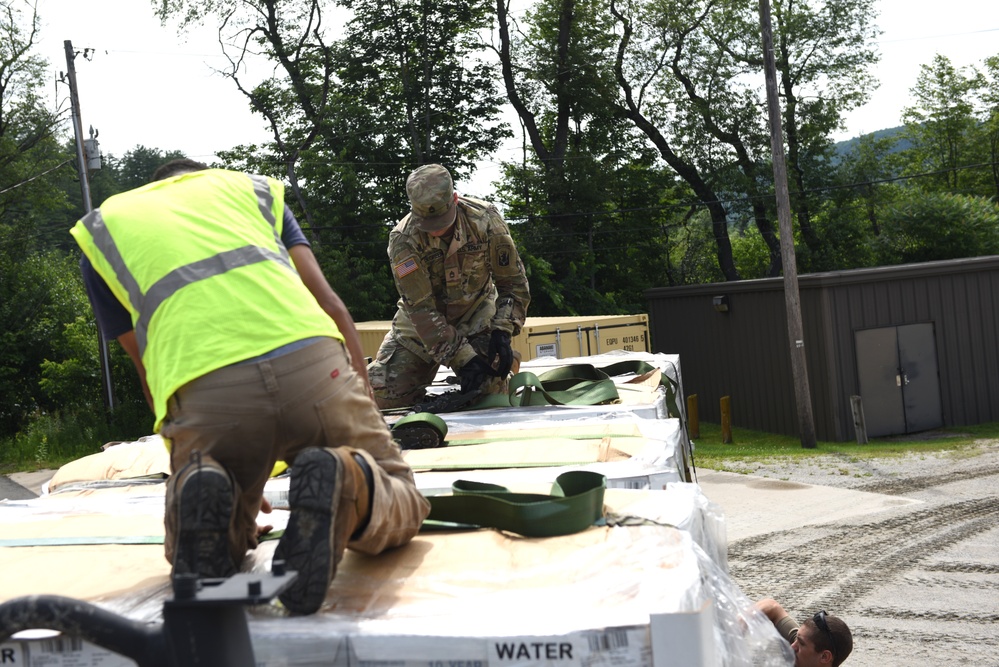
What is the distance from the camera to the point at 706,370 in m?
23.5

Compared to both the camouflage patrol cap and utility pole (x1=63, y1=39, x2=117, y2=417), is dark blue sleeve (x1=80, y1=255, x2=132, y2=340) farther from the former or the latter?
utility pole (x1=63, y1=39, x2=117, y2=417)

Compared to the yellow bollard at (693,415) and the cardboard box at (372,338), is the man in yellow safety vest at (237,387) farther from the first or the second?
the yellow bollard at (693,415)

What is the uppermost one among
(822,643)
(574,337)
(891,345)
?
(574,337)

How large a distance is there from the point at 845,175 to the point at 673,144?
624cm

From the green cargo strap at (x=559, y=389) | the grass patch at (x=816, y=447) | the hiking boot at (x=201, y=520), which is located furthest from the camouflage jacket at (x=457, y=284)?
the grass patch at (x=816, y=447)

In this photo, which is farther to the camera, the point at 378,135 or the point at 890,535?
the point at 378,135

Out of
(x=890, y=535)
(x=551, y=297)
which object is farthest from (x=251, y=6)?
(x=890, y=535)

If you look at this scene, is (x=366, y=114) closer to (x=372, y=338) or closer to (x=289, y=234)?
(x=372, y=338)

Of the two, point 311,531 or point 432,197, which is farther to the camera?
point 432,197

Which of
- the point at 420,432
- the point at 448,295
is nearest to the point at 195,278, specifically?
the point at 420,432

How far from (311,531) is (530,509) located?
654 millimetres

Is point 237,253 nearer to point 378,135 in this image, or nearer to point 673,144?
point 378,135

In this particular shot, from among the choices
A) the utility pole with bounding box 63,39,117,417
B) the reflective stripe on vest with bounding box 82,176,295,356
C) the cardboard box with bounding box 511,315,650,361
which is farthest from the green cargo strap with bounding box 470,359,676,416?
the utility pole with bounding box 63,39,117,417

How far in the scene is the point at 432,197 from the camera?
17.4ft
